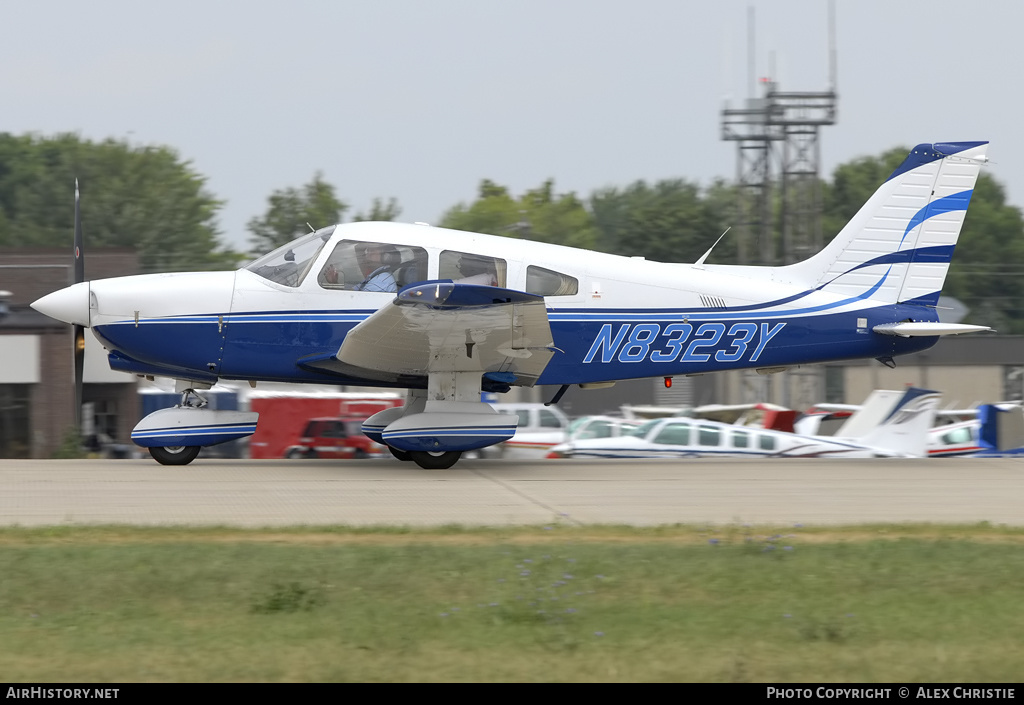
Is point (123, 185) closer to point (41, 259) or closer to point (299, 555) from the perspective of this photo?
point (41, 259)

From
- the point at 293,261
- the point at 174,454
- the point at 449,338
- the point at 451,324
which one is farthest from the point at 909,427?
the point at 174,454

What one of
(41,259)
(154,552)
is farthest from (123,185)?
(154,552)

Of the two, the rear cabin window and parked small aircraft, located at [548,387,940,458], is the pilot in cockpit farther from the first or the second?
the rear cabin window

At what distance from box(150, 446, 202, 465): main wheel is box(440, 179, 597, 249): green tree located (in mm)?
63327

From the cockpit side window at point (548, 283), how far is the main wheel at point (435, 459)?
6.18 feet

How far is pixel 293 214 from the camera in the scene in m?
68.8

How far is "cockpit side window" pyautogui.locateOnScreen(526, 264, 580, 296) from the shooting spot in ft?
39.6

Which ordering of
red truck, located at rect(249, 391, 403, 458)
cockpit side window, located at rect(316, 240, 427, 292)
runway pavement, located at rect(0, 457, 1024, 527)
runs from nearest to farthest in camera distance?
runway pavement, located at rect(0, 457, 1024, 527), cockpit side window, located at rect(316, 240, 427, 292), red truck, located at rect(249, 391, 403, 458)

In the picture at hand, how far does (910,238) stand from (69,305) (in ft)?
30.1

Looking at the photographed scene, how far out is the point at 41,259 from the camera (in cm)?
2888

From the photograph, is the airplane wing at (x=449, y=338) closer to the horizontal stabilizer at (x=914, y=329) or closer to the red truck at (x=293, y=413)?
the horizontal stabilizer at (x=914, y=329)

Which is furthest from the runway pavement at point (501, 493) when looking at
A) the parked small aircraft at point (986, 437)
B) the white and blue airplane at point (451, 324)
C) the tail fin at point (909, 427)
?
the parked small aircraft at point (986, 437)

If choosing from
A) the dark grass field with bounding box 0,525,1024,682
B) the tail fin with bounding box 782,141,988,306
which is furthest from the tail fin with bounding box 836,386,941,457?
the dark grass field with bounding box 0,525,1024,682

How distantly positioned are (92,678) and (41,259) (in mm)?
26156
